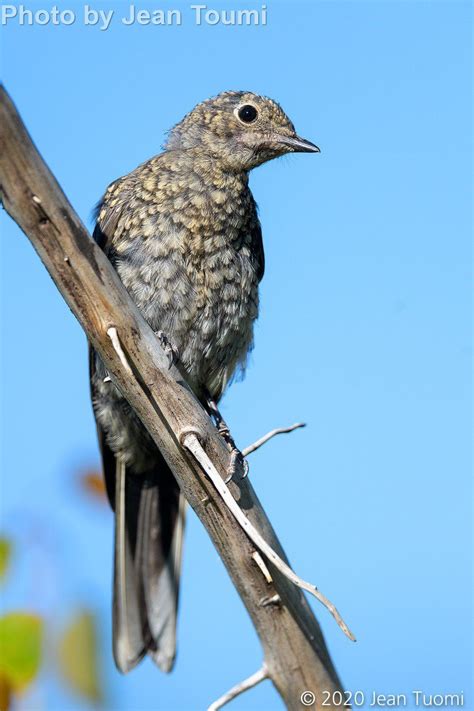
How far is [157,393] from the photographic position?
267 centimetres

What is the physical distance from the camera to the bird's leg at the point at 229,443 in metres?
2.96

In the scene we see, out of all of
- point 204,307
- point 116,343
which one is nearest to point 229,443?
point 204,307

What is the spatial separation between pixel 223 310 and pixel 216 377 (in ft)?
1.18

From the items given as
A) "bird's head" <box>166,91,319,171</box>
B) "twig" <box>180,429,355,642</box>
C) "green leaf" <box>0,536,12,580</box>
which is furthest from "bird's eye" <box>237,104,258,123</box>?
"green leaf" <box>0,536,12,580</box>

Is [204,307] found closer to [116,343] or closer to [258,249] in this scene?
[258,249]

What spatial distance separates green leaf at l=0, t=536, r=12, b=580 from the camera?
2.11 metres

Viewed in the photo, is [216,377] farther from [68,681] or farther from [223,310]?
[68,681]

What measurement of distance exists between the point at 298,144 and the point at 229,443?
1.62m

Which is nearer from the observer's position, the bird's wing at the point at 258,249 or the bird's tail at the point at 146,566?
the bird's tail at the point at 146,566

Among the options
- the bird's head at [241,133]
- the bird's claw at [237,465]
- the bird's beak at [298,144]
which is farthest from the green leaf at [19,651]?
the bird's beak at [298,144]

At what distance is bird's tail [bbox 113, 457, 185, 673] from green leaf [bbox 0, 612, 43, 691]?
6.77 ft

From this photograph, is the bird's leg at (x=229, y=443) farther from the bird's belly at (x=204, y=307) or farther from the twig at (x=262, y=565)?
the twig at (x=262, y=565)

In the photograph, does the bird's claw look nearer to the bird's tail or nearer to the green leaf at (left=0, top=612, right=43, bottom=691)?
the green leaf at (left=0, top=612, right=43, bottom=691)

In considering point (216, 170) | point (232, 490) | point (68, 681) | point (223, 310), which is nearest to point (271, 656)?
point (232, 490)
